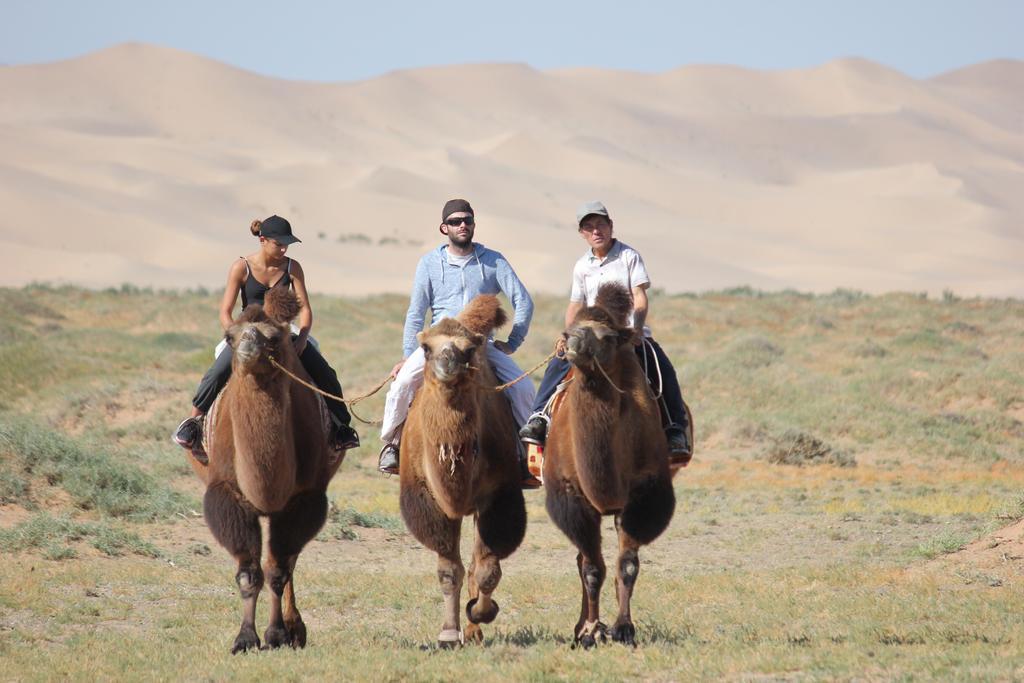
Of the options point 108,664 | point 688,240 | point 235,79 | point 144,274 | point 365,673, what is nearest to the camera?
point 365,673

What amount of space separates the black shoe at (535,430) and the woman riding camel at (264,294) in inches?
51.0

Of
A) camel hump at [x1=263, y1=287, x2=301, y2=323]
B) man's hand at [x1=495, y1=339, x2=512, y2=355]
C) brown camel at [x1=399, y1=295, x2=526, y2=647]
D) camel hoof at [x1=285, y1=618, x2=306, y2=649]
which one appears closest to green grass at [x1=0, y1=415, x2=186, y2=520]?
camel hoof at [x1=285, y1=618, x2=306, y2=649]

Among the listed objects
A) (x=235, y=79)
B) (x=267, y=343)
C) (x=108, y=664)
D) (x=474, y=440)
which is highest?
(x=235, y=79)

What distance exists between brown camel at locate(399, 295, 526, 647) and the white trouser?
0.61ft

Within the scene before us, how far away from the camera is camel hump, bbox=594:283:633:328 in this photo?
868 centimetres

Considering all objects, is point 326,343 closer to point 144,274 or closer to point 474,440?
point 474,440

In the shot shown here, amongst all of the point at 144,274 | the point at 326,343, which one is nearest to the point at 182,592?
the point at 326,343

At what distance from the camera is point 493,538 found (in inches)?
344

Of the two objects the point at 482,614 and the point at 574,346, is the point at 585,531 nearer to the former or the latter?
the point at 482,614

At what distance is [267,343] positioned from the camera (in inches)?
323

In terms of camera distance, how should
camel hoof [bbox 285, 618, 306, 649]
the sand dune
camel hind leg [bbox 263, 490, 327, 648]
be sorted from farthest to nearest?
1. the sand dune
2. camel hoof [bbox 285, 618, 306, 649]
3. camel hind leg [bbox 263, 490, 327, 648]

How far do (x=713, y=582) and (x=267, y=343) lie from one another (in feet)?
15.5

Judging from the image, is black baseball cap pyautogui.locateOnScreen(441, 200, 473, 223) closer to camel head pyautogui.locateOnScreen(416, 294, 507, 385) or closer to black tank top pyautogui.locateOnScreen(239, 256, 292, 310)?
camel head pyautogui.locateOnScreen(416, 294, 507, 385)

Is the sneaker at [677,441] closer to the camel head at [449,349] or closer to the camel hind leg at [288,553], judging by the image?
the camel head at [449,349]
